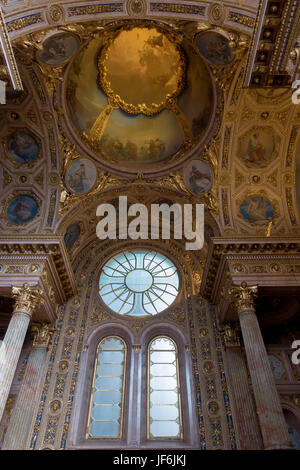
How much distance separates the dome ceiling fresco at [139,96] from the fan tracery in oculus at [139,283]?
3.76 m

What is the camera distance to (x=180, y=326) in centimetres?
1301

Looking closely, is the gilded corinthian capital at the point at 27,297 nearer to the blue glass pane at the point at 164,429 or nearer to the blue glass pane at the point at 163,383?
the blue glass pane at the point at 163,383

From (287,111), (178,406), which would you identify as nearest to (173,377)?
(178,406)

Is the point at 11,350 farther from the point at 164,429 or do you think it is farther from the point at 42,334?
the point at 164,429

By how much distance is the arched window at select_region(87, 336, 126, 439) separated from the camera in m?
11.0

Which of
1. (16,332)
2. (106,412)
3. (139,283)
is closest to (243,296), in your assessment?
(139,283)

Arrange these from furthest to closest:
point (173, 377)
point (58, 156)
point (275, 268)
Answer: point (58, 156) < point (173, 377) < point (275, 268)

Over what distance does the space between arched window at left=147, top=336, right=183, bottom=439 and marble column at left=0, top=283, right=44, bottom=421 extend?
4.16 meters

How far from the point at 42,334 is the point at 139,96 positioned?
870 centimetres

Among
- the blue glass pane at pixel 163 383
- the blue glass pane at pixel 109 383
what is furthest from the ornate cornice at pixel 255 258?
the blue glass pane at pixel 109 383

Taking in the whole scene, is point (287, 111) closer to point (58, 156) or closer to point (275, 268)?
point (275, 268)

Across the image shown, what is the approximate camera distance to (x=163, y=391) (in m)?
11.7

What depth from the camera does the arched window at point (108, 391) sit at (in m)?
11.0
